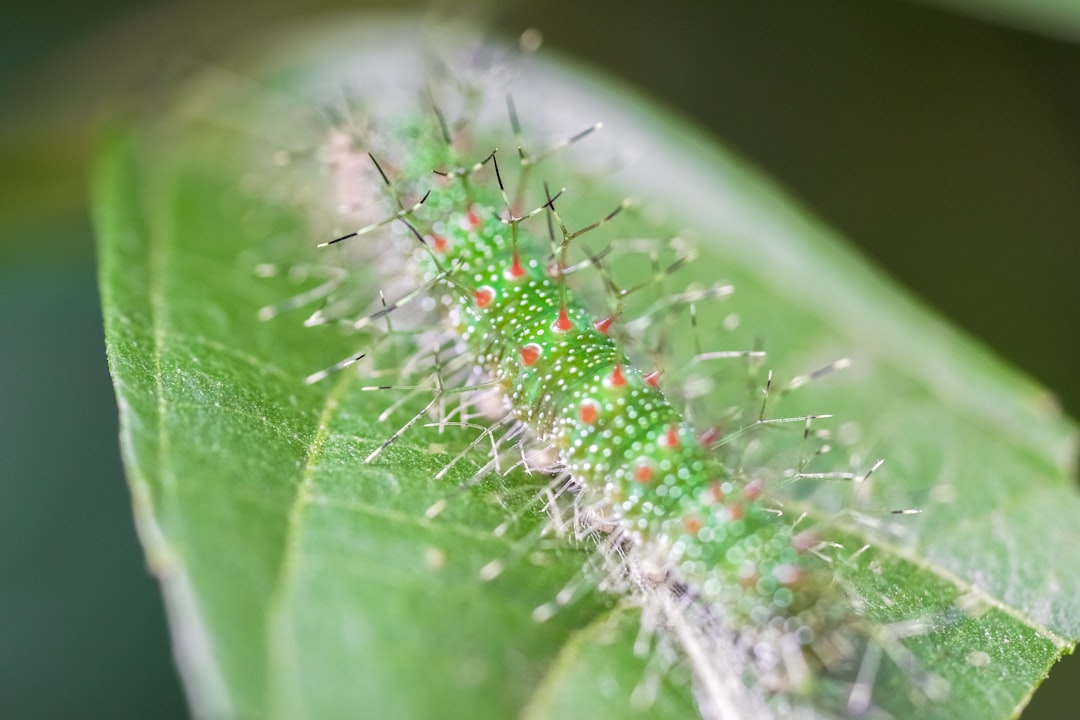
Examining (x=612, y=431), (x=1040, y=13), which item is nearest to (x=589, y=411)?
(x=612, y=431)

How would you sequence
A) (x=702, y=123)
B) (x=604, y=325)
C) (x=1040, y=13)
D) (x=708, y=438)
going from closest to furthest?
(x=708, y=438) → (x=604, y=325) → (x=1040, y=13) → (x=702, y=123)

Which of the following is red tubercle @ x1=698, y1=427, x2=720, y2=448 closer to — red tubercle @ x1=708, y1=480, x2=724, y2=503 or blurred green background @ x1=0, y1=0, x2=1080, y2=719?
red tubercle @ x1=708, y1=480, x2=724, y2=503

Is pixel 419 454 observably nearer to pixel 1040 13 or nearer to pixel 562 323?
pixel 562 323

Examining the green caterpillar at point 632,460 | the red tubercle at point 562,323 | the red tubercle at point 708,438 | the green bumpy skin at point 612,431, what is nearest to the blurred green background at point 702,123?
the green caterpillar at point 632,460

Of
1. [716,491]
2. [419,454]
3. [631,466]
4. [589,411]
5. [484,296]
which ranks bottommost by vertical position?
[716,491]

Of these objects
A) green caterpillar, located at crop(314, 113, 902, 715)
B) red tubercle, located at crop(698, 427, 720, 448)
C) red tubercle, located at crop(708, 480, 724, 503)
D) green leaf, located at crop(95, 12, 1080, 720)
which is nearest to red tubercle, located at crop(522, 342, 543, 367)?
green caterpillar, located at crop(314, 113, 902, 715)

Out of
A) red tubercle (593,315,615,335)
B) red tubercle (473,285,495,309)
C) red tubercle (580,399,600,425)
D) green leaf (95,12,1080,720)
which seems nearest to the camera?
green leaf (95,12,1080,720)

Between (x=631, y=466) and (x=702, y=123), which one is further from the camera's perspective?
(x=702, y=123)

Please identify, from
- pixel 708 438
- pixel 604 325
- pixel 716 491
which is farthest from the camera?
pixel 604 325
